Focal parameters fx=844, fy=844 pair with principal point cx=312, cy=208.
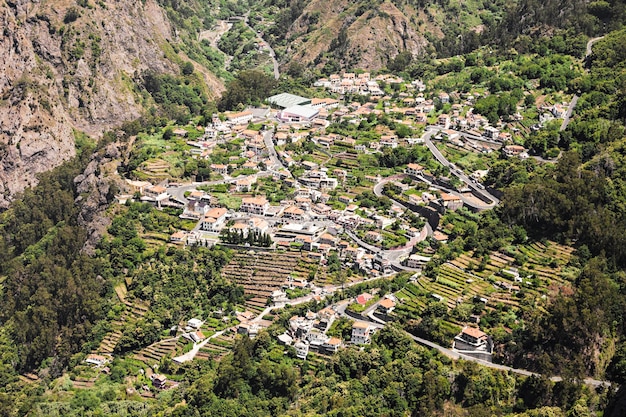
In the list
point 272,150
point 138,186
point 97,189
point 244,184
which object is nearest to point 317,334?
point 244,184

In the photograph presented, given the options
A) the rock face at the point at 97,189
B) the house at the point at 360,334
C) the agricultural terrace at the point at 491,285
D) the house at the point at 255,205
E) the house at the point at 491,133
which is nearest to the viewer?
the house at the point at 360,334

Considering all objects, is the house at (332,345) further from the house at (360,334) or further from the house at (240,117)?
the house at (240,117)

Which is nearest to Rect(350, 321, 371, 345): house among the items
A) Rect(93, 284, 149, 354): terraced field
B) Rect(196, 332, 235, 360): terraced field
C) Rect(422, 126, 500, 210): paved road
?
Rect(196, 332, 235, 360): terraced field

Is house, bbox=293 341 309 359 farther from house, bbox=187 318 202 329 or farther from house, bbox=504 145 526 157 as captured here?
house, bbox=504 145 526 157

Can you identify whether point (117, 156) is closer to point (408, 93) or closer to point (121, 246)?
point (121, 246)

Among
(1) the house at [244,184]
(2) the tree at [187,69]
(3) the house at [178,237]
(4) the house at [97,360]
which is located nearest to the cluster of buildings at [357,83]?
(2) the tree at [187,69]

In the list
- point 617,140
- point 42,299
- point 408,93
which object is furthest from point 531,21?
point 42,299
